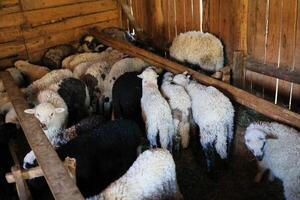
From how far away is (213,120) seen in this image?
3.76 m

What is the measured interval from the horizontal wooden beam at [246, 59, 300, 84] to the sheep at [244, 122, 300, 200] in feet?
3.38

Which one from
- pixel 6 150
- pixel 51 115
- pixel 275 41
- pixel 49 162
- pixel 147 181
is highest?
pixel 275 41

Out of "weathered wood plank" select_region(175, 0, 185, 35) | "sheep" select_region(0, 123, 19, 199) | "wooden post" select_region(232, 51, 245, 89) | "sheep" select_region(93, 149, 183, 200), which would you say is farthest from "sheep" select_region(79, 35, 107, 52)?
"sheep" select_region(93, 149, 183, 200)

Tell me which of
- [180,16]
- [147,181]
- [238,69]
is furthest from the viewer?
[180,16]

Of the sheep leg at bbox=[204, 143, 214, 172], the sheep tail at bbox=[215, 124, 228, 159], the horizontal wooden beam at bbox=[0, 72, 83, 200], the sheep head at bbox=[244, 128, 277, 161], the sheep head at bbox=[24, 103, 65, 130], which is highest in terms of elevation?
the horizontal wooden beam at bbox=[0, 72, 83, 200]

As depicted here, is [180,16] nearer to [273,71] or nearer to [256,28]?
[256,28]

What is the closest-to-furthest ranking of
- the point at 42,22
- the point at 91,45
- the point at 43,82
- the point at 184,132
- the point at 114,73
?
the point at 184,132, the point at 43,82, the point at 114,73, the point at 42,22, the point at 91,45

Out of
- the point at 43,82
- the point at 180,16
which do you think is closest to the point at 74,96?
the point at 43,82

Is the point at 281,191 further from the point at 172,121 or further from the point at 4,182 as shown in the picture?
the point at 4,182

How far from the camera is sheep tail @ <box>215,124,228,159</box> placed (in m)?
3.78

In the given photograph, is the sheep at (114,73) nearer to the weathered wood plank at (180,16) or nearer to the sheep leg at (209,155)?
the weathered wood plank at (180,16)

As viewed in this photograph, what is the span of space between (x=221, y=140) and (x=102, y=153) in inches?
55.6

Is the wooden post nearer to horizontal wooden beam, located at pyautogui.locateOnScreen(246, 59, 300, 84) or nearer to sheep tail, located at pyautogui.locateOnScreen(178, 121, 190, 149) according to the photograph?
horizontal wooden beam, located at pyautogui.locateOnScreen(246, 59, 300, 84)

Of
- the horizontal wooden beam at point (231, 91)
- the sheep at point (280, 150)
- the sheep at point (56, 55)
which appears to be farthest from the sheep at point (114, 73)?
the sheep at point (280, 150)
